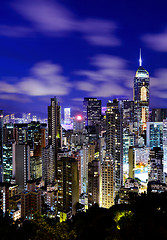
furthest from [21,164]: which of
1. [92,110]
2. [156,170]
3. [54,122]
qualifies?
[92,110]

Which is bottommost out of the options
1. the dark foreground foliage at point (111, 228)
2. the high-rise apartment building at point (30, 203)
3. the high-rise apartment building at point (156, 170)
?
the high-rise apartment building at point (30, 203)

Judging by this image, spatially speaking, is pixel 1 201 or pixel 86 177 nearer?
pixel 1 201

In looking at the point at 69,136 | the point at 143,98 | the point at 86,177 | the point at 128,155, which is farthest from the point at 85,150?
the point at 143,98

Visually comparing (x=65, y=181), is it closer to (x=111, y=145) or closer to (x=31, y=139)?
(x=111, y=145)

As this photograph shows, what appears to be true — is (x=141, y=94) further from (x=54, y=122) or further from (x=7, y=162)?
(x=7, y=162)

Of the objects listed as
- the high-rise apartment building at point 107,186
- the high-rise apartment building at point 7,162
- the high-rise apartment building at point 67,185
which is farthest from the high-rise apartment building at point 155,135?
the high-rise apartment building at point 67,185

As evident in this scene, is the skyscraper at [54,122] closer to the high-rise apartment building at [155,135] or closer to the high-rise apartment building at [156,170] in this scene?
the high-rise apartment building at [156,170]

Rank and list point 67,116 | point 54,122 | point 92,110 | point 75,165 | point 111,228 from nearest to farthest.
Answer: point 111,228 < point 75,165 < point 54,122 < point 67,116 < point 92,110

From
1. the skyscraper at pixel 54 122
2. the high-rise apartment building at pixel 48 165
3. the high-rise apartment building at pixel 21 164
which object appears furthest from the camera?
the skyscraper at pixel 54 122

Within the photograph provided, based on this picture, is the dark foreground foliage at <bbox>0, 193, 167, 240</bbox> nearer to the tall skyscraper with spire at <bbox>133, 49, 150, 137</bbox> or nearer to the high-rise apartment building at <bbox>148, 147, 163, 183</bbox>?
the high-rise apartment building at <bbox>148, 147, 163, 183</bbox>
